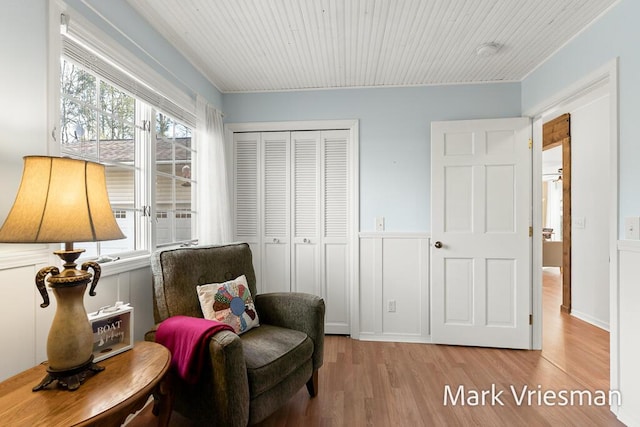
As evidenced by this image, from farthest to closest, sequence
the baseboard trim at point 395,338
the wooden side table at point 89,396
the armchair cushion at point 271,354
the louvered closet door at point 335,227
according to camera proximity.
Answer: the louvered closet door at point 335,227
the baseboard trim at point 395,338
the armchair cushion at point 271,354
the wooden side table at point 89,396

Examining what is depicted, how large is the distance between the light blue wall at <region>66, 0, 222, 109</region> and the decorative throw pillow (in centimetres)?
152

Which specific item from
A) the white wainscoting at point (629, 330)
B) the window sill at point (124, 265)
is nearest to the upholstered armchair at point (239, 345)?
the window sill at point (124, 265)

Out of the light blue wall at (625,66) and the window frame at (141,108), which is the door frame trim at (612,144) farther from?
the window frame at (141,108)

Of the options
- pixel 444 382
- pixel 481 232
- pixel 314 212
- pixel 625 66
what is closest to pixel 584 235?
pixel 481 232

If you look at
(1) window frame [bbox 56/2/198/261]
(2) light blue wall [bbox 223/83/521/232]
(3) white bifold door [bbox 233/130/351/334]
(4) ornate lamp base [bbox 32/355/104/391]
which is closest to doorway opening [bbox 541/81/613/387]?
(2) light blue wall [bbox 223/83/521/232]

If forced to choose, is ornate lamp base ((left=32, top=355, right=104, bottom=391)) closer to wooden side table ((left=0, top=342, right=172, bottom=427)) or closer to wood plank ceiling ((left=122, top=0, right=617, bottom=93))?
wooden side table ((left=0, top=342, right=172, bottom=427))

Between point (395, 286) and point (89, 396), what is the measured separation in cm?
239

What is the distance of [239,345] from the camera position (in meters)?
1.39

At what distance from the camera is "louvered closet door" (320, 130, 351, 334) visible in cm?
295

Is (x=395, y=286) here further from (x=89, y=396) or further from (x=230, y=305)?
(x=89, y=396)

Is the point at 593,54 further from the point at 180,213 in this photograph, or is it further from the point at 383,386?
the point at 180,213

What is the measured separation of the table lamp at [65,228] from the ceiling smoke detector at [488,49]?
2.51m

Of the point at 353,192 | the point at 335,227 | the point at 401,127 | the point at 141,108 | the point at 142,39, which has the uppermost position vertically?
the point at 142,39

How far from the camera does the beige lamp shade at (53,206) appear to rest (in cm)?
93
